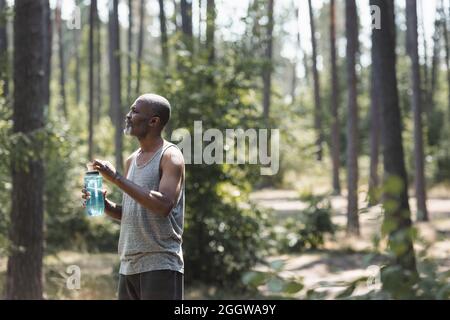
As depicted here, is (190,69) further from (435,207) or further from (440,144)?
(440,144)

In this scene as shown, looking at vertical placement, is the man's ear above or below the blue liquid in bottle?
above

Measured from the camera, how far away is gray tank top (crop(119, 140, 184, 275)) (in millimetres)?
4199

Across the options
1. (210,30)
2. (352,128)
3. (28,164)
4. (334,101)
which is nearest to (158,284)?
(28,164)

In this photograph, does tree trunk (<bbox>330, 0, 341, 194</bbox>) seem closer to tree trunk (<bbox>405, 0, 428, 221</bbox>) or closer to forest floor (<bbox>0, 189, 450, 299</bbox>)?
tree trunk (<bbox>405, 0, 428, 221</bbox>)

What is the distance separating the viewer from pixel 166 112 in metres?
4.29

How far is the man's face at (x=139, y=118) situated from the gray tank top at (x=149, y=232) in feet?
0.49

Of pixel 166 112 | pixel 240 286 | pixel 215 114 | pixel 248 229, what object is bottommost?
pixel 240 286

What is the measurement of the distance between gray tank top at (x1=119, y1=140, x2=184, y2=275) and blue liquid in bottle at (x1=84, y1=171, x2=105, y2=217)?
0.13 meters

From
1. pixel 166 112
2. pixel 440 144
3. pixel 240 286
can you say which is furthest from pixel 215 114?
pixel 440 144

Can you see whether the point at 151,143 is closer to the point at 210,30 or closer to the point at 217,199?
the point at 217,199

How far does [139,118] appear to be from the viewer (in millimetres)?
4242

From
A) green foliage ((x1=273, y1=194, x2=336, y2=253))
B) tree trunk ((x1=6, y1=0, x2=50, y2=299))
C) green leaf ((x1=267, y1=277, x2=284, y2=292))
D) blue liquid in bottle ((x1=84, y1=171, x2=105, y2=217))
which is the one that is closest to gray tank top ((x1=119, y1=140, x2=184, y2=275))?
blue liquid in bottle ((x1=84, y1=171, x2=105, y2=217))

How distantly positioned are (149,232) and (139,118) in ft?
1.92

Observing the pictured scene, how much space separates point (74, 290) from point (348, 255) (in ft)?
22.1
